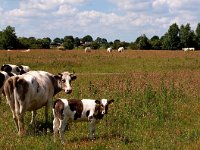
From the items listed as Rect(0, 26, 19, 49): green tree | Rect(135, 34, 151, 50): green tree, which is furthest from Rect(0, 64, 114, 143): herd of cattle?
Rect(135, 34, 151, 50): green tree

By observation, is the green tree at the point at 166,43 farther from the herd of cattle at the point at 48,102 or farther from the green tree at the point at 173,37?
the herd of cattle at the point at 48,102

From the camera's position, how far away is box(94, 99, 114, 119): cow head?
40.3ft

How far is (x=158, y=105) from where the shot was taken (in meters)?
16.9

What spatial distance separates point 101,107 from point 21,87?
2.92 meters

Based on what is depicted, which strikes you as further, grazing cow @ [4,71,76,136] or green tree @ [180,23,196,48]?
green tree @ [180,23,196,48]

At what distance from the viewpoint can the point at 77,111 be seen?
12367mm

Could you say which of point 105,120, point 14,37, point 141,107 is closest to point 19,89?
point 105,120

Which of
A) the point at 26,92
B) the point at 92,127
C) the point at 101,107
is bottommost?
the point at 92,127

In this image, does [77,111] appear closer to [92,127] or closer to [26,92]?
[92,127]

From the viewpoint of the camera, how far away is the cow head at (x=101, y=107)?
1229 cm

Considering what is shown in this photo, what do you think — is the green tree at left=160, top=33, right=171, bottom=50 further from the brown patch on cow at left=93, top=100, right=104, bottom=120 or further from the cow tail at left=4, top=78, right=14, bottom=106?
the brown patch on cow at left=93, top=100, right=104, bottom=120

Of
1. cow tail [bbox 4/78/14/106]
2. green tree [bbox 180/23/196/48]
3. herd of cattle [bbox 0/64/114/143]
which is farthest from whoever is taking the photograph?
green tree [bbox 180/23/196/48]

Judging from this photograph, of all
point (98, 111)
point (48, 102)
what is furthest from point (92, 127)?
point (48, 102)

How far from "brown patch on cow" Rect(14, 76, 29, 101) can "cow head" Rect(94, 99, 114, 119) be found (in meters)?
2.60
